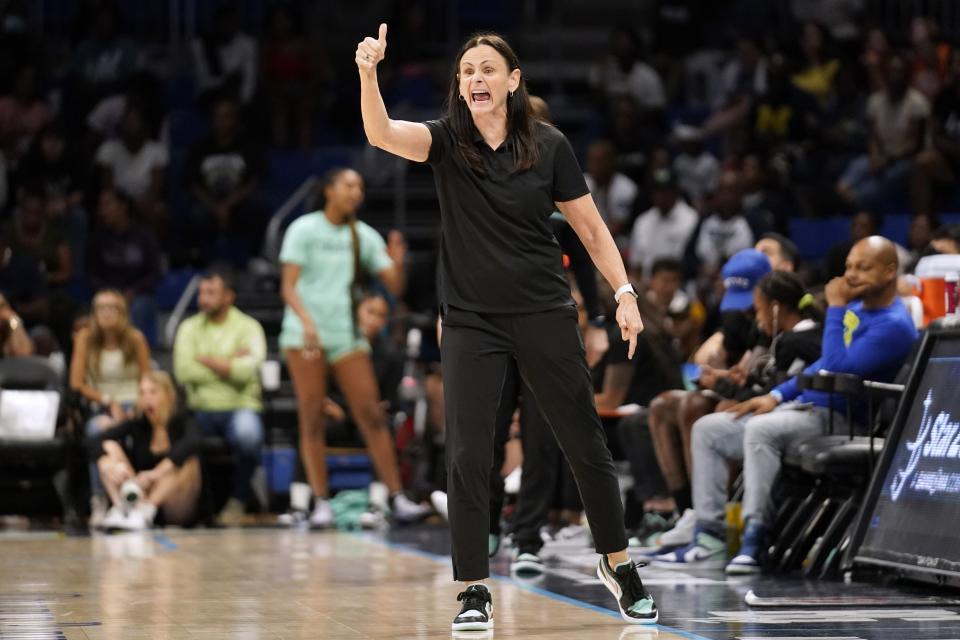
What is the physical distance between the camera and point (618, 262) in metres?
5.75

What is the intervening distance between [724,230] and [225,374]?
414 cm

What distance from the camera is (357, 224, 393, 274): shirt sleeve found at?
1075cm

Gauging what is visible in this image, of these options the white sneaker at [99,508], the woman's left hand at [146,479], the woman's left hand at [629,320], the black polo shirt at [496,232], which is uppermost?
the black polo shirt at [496,232]

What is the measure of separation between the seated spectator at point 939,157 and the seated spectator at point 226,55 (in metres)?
6.65

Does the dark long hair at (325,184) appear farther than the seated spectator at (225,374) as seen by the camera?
No

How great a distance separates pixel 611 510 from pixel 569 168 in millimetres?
1152

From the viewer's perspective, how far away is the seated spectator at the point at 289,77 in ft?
53.5

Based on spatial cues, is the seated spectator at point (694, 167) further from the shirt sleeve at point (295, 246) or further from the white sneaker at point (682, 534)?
the white sneaker at point (682, 534)

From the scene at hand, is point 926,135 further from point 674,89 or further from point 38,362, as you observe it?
point 38,362

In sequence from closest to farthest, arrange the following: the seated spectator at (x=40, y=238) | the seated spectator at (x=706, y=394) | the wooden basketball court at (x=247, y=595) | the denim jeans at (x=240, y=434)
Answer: the wooden basketball court at (x=247, y=595), the seated spectator at (x=706, y=394), the denim jeans at (x=240, y=434), the seated spectator at (x=40, y=238)

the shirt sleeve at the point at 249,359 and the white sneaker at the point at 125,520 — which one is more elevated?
the shirt sleeve at the point at 249,359

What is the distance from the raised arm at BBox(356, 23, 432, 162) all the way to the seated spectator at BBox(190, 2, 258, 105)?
451 inches

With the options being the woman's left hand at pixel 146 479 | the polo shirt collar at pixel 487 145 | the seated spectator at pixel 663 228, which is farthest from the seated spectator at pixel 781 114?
the polo shirt collar at pixel 487 145

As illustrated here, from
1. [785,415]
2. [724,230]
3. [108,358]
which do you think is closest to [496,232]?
[785,415]
